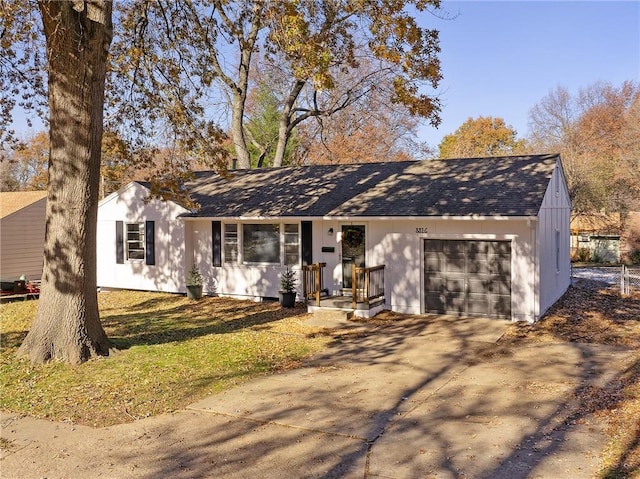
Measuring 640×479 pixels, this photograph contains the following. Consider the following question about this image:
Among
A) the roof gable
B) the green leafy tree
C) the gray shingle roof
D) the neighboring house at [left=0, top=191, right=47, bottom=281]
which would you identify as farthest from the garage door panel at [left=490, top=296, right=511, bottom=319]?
the green leafy tree

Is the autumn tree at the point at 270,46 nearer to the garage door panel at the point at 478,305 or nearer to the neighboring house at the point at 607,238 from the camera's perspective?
the garage door panel at the point at 478,305

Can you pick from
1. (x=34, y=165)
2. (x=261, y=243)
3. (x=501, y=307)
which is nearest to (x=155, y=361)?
(x=261, y=243)

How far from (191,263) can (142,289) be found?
84.5 inches

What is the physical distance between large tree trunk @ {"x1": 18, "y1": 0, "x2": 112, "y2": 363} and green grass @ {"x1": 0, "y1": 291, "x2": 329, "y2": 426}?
50cm

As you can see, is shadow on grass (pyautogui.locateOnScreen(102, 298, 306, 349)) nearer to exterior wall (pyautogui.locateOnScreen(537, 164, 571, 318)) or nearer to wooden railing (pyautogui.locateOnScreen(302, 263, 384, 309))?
wooden railing (pyautogui.locateOnScreen(302, 263, 384, 309))

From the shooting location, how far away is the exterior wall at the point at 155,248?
1714 cm

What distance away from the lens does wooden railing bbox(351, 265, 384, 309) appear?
514 inches

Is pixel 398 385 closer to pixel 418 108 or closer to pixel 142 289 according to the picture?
pixel 418 108

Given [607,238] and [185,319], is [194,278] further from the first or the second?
[607,238]

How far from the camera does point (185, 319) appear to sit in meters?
13.5

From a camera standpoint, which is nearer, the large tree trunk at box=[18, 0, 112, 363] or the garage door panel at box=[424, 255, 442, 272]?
the large tree trunk at box=[18, 0, 112, 363]

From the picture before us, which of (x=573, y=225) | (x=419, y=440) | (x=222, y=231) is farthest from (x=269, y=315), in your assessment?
(x=573, y=225)

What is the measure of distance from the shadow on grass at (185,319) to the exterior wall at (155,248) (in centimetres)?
117

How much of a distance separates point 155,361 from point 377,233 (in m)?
6.81
